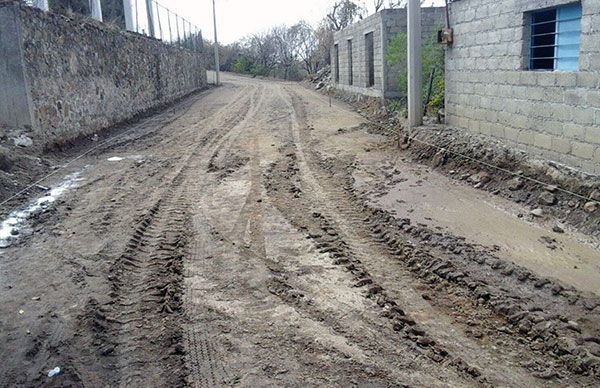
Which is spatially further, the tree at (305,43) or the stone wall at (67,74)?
the tree at (305,43)

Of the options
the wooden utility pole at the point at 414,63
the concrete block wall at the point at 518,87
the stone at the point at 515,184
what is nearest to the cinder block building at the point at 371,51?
the wooden utility pole at the point at 414,63

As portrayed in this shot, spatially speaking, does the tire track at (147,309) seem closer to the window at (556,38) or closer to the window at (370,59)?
the window at (556,38)

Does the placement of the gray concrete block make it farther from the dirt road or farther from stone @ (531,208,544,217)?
the dirt road

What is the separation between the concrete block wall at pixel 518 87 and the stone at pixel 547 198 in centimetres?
55

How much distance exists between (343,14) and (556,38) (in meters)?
38.0

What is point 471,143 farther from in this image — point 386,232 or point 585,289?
point 585,289

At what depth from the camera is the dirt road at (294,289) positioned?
3.58 metres

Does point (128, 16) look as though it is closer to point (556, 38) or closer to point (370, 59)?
point (370, 59)

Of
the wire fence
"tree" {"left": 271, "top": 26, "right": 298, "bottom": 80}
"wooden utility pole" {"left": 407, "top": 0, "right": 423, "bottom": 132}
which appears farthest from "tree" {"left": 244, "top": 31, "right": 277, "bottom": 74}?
"wooden utility pole" {"left": 407, "top": 0, "right": 423, "bottom": 132}

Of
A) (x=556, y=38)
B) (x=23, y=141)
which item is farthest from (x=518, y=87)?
(x=23, y=141)

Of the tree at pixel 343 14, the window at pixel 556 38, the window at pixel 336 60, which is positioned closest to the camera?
the window at pixel 556 38

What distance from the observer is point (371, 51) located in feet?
67.1

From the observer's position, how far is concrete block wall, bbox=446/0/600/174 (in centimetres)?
679

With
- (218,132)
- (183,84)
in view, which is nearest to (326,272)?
(218,132)
